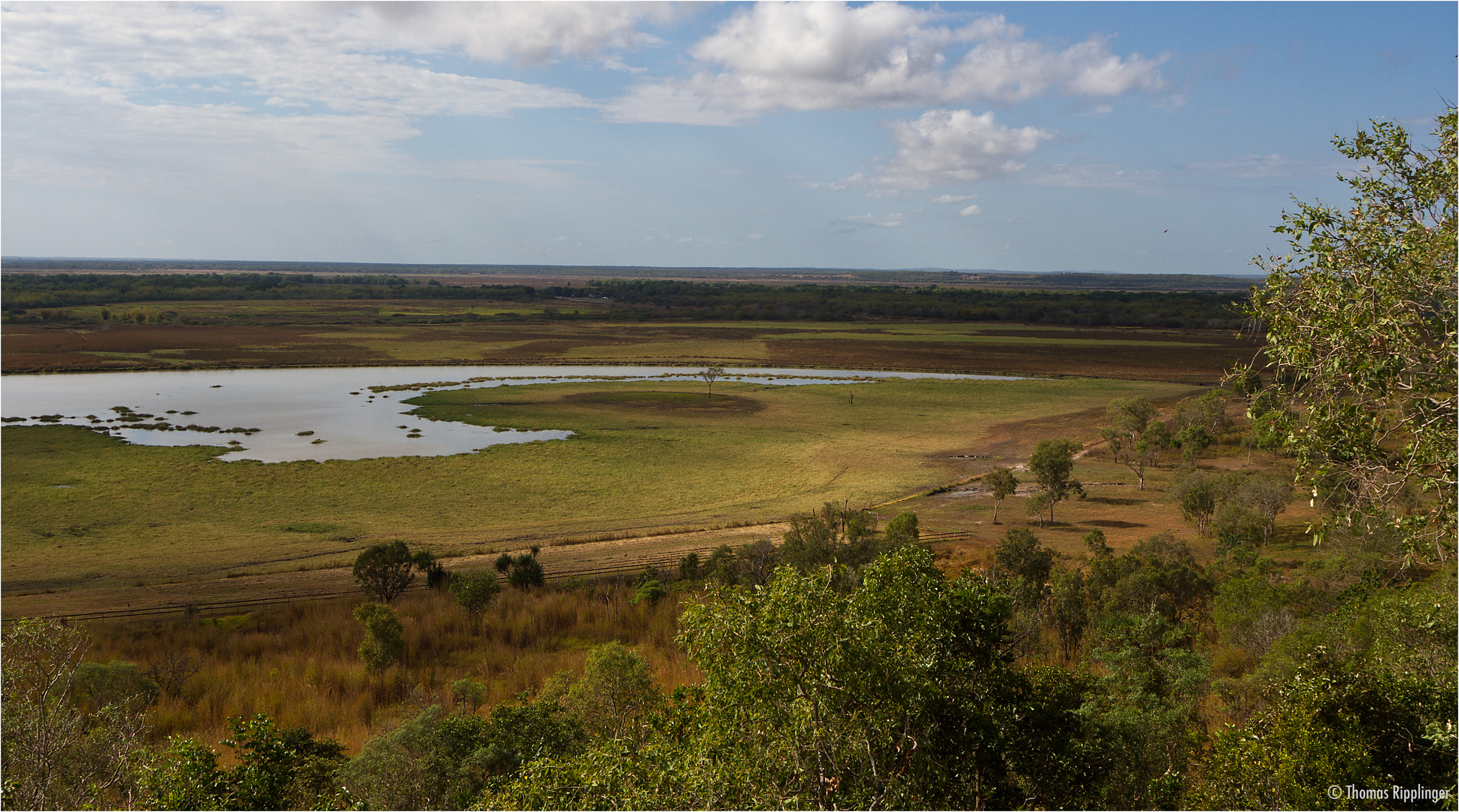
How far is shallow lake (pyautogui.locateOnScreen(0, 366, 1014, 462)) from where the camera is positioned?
54656mm

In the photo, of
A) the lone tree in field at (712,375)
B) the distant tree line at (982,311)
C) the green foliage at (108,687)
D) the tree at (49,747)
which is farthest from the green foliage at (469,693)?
the distant tree line at (982,311)

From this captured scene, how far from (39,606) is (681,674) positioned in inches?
807

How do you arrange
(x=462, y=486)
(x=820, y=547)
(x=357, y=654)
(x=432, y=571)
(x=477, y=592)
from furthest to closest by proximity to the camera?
(x=462, y=486)
(x=432, y=571)
(x=820, y=547)
(x=477, y=592)
(x=357, y=654)

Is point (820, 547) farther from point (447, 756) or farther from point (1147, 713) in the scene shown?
point (447, 756)

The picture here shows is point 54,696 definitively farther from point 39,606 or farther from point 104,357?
point 104,357

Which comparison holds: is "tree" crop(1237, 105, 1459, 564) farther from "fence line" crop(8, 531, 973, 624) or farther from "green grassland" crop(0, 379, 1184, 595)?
"green grassland" crop(0, 379, 1184, 595)

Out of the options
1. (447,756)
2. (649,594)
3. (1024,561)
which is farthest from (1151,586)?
(447,756)

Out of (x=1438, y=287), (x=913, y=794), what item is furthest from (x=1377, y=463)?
(x=913, y=794)

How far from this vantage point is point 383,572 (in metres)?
27.3

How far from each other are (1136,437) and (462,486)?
123 feet

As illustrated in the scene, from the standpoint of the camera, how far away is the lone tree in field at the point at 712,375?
77200mm

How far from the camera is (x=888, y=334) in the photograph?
13512 cm

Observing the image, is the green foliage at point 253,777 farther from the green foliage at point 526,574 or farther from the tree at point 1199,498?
the tree at point 1199,498

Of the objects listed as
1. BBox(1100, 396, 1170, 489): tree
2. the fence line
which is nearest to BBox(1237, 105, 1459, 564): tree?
the fence line
